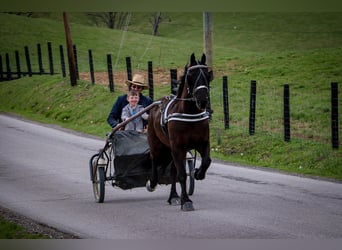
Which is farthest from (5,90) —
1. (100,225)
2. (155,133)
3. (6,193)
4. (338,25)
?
(338,25)

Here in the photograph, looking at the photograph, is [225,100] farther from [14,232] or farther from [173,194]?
[14,232]

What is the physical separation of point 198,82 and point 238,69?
7118mm

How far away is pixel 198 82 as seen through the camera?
9258 mm

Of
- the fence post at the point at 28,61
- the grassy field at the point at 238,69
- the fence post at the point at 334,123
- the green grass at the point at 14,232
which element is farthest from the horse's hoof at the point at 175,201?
the fence post at the point at 334,123

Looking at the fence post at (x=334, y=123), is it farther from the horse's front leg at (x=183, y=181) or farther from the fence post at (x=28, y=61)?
the fence post at (x=28, y=61)

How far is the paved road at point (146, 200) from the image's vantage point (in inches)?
352

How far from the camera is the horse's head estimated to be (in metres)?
9.20

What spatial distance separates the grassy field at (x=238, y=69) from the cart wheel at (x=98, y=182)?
1.99m

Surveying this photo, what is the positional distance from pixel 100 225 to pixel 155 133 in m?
1.57

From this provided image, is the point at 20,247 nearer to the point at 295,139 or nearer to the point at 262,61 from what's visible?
the point at 295,139

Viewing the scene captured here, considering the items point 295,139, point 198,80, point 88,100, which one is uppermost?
point 198,80

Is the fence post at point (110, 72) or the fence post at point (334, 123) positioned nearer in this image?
the fence post at point (110, 72)

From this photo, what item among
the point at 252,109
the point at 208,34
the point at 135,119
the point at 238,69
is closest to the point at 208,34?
the point at 208,34

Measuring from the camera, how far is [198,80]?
9.26 meters
